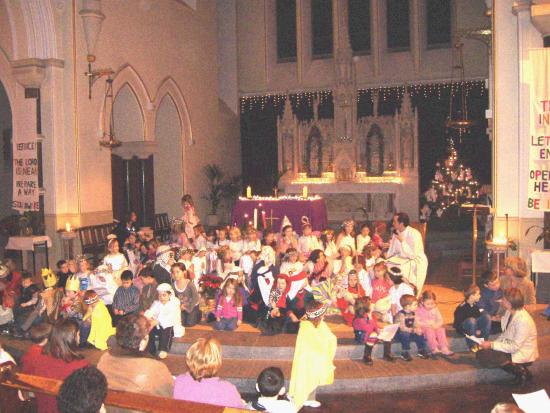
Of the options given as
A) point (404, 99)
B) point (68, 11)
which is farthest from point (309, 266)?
point (404, 99)

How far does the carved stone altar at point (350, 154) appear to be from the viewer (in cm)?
1850

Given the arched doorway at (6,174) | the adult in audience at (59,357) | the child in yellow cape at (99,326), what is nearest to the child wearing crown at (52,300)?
the child in yellow cape at (99,326)

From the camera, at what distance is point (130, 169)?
53.4 feet

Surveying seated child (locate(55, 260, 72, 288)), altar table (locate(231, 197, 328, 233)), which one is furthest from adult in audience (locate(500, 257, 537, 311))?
seated child (locate(55, 260, 72, 288))

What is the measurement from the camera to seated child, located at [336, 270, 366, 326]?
8087 millimetres

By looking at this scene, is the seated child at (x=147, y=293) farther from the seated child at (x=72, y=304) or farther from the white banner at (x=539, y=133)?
the white banner at (x=539, y=133)

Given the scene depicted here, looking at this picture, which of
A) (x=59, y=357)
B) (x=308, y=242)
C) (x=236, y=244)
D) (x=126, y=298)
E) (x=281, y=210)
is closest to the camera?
(x=59, y=357)

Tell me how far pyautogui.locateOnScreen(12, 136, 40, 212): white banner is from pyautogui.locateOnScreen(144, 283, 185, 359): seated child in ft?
18.0

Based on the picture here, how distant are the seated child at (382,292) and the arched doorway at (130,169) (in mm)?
9421

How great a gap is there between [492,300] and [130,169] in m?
11.0

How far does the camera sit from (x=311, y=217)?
1357 centimetres

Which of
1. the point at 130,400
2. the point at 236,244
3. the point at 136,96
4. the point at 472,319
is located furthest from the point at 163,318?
the point at 136,96

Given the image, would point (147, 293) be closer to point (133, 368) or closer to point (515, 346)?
point (133, 368)

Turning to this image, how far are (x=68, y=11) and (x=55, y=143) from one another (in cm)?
276
